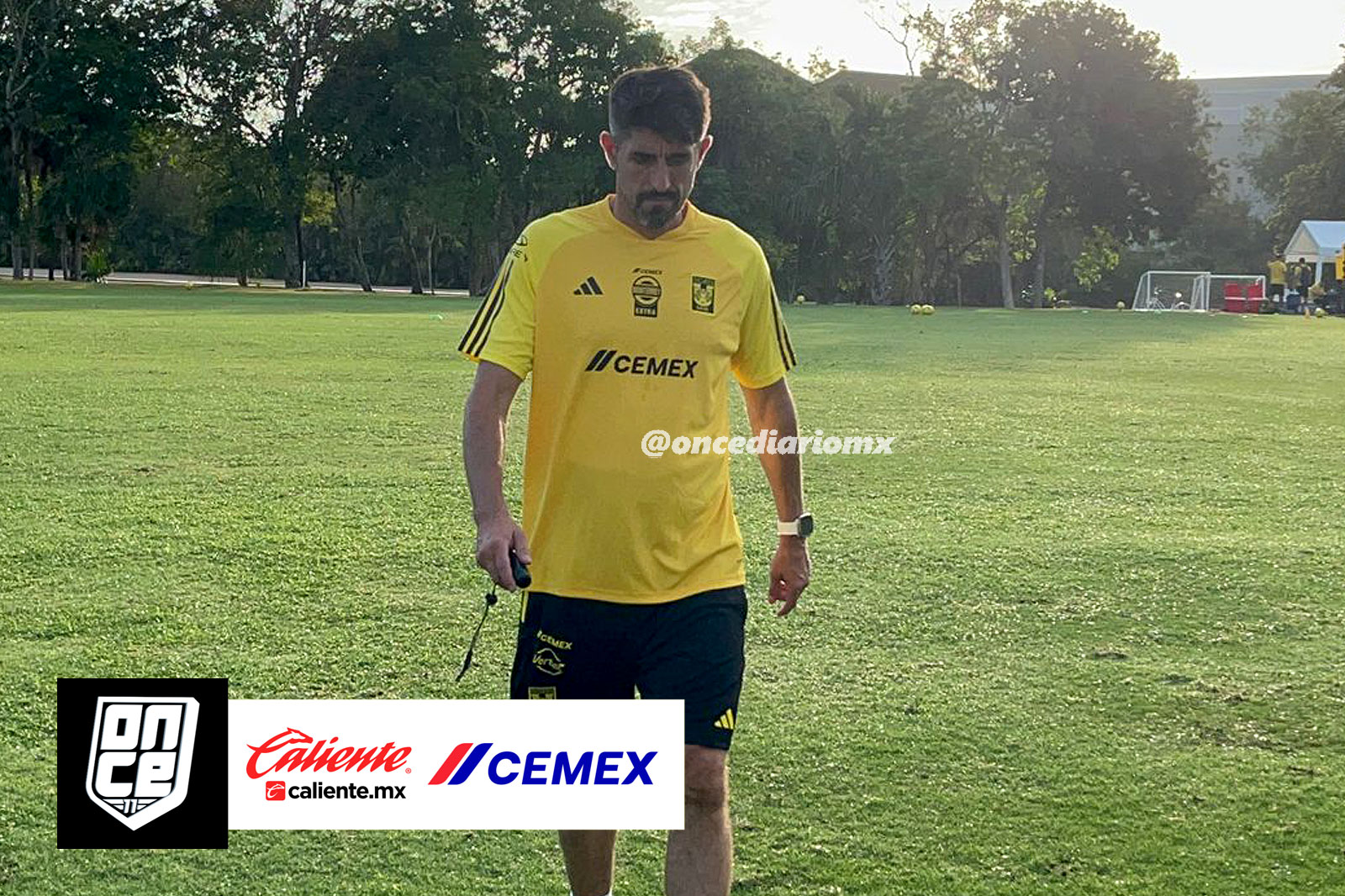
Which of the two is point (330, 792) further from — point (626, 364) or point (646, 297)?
point (646, 297)

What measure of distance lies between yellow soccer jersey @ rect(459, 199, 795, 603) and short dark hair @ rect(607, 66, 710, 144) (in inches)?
8.5

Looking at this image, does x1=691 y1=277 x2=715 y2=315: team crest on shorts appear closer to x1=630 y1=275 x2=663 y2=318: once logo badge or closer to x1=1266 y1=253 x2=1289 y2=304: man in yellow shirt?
x1=630 y1=275 x2=663 y2=318: once logo badge

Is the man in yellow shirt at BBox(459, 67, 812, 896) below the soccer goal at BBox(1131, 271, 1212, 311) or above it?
below

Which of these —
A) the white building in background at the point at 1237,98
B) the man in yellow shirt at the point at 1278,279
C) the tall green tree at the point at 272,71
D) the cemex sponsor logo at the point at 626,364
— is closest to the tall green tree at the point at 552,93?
the tall green tree at the point at 272,71

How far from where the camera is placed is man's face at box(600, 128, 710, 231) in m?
3.50

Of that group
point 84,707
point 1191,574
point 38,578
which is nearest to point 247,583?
point 38,578

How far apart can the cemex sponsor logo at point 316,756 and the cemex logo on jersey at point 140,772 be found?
0.40 ft

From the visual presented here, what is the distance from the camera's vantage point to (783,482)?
13.1 feet

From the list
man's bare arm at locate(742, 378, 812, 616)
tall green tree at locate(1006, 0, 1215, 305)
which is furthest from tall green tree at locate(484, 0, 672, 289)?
man's bare arm at locate(742, 378, 812, 616)

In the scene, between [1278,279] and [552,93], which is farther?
[552,93]

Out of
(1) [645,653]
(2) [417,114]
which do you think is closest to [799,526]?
(1) [645,653]

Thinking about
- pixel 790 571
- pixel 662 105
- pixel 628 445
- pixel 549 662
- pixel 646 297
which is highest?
pixel 662 105

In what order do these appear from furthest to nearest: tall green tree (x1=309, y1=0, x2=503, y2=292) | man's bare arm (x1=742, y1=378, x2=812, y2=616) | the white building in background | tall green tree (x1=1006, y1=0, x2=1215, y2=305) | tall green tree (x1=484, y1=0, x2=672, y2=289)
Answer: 1. the white building in background
2. tall green tree (x1=1006, y1=0, x2=1215, y2=305)
3. tall green tree (x1=484, y1=0, x2=672, y2=289)
4. tall green tree (x1=309, y1=0, x2=503, y2=292)
5. man's bare arm (x1=742, y1=378, x2=812, y2=616)

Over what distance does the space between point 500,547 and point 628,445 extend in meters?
0.40
